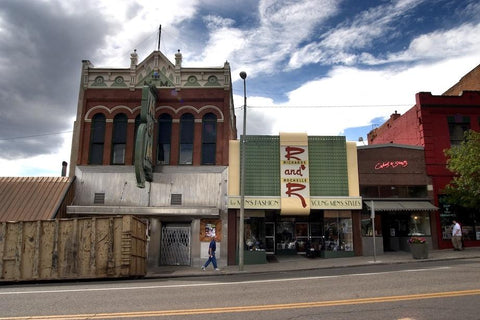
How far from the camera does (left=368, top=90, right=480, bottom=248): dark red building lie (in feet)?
69.7

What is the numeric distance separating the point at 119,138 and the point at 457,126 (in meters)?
19.9

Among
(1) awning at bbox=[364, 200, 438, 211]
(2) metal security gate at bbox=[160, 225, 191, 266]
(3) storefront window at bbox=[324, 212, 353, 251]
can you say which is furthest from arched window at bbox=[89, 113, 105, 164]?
(1) awning at bbox=[364, 200, 438, 211]

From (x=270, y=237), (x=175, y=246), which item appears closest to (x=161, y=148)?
(x=175, y=246)

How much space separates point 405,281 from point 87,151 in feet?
57.5

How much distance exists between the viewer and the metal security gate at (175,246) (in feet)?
64.0

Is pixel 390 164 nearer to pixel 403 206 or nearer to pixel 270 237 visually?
pixel 403 206

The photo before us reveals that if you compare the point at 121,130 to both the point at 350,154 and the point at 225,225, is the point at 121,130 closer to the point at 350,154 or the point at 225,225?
the point at 225,225

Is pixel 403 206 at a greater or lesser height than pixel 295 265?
greater

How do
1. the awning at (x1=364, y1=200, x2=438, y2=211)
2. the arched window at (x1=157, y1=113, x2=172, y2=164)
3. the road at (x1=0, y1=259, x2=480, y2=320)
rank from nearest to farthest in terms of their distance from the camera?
the road at (x1=0, y1=259, x2=480, y2=320) < the awning at (x1=364, y1=200, x2=438, y2=211) < the arched window at (x1=157, y1=113, x2=172, y2=164)

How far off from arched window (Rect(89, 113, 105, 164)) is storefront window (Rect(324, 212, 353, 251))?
1315 cm

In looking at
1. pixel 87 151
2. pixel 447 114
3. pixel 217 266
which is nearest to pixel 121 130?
pixel 87 151

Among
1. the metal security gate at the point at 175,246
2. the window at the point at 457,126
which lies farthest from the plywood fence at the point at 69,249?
the window at the point at 457,126

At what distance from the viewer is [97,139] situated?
71.5 feet

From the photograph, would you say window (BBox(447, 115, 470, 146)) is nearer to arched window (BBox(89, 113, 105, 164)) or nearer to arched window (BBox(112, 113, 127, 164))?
arched window (BBox(112, 113, 127, 164))
